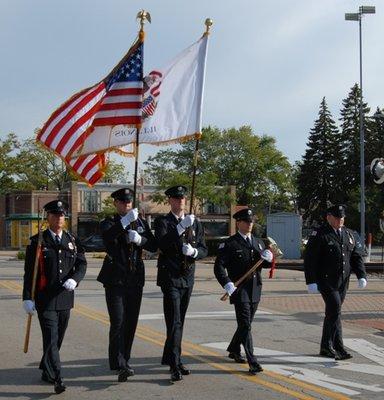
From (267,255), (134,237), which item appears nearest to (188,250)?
Result: (134,237)

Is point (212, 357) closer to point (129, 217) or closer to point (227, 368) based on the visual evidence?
point (227, 368)

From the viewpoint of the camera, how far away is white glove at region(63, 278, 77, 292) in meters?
6.93

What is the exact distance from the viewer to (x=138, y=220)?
24.4ft

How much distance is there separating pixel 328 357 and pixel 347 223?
59.5 meters

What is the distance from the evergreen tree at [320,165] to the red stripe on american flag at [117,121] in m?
64.3

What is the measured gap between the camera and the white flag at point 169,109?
344 inches

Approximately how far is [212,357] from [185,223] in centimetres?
217

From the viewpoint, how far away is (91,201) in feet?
205

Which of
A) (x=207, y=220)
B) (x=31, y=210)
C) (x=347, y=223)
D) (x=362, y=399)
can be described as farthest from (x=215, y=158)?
(x=362, y=399)

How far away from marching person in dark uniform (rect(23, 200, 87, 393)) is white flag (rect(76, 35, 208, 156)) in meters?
1.74

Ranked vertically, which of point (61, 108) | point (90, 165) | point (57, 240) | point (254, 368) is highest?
point (61, 108)

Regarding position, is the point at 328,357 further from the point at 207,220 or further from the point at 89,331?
the point at 207,220

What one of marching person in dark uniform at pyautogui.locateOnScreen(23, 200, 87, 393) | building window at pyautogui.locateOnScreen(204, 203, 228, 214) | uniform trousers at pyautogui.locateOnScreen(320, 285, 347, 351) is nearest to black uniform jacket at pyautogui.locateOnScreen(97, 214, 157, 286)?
marching person in dark uniform at pyautogui.locateOnScreen(23, 200, 87, 393)

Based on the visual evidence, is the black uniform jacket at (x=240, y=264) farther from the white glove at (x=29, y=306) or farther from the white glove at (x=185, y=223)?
the white glove at (x=29, y=306)
